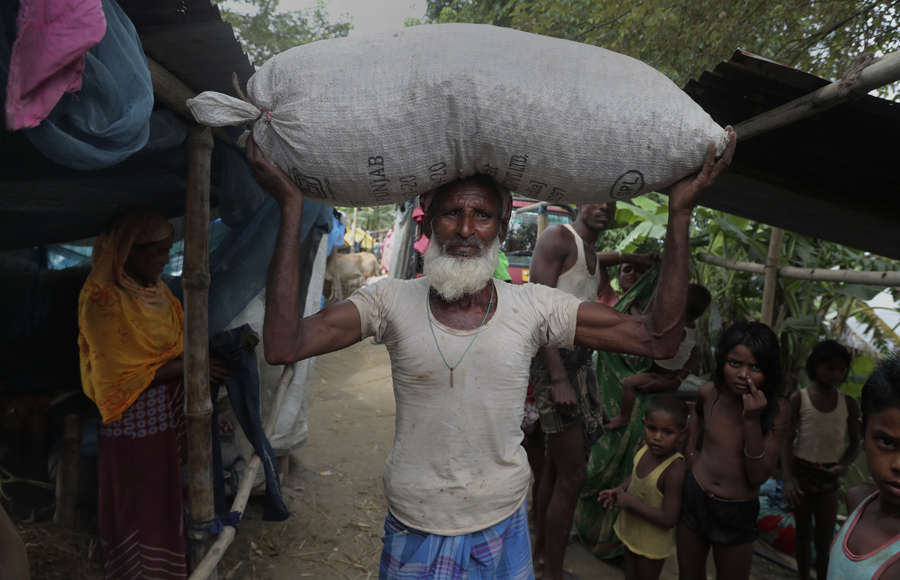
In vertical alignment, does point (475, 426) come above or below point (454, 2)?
below

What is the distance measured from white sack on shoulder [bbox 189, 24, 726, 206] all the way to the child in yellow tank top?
5.33 ft

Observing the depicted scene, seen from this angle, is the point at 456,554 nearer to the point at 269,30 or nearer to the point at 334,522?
the point at 334,522

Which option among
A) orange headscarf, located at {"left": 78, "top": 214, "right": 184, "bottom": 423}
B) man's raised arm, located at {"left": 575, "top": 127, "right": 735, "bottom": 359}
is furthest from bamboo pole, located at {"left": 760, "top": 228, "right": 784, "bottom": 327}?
orange headscarf, located at {"left": 78, "top": 214, "right": 184, "bottom": 423}

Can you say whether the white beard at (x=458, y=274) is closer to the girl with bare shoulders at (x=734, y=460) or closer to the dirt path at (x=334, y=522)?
the girl with bare shoulders at (x=734, y=460)

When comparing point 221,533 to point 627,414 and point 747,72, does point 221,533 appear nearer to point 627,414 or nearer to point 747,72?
point 627,414

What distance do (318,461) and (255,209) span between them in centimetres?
289

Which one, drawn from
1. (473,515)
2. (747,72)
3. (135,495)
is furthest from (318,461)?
(747,72)

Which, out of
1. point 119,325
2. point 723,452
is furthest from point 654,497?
point 119,325

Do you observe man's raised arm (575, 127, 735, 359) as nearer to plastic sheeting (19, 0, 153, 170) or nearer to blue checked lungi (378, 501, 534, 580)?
blue checked lungi (378, 501, 534, 580)

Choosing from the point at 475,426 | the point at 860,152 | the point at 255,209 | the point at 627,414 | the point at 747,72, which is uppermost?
the point at 747,72

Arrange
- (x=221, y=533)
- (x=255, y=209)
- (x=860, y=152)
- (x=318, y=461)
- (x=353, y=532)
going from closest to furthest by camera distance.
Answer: (x=860, y=152) < (x=221, y=533) < (x=255, y=209) < (x=353, y=532) < (x=318, y=461)

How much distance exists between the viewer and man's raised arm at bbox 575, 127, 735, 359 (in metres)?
1.62

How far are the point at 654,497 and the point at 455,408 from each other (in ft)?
5.59

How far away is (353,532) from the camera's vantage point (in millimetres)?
3977
